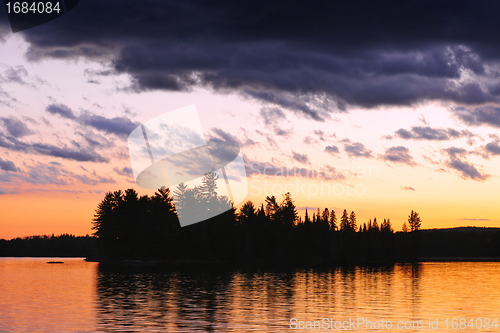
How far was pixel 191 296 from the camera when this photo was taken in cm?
5062

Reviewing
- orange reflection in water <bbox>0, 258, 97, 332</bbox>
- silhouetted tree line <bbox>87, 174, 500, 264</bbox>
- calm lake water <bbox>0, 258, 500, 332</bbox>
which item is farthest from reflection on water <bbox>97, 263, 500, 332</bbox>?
silhouetted tree line <bbox>87, 174, 500, 264</bbox>

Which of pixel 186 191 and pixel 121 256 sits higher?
pixel 186 191

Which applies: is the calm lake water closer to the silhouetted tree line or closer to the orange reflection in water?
the orange reflection in water

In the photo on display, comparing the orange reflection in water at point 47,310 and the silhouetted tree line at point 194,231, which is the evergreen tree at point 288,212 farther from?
the orange reflection in water at point 47,310

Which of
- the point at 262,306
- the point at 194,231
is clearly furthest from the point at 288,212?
the point at 262,306

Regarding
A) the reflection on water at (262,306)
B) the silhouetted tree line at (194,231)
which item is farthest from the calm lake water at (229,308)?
the silhouetted tree line at (194,231)

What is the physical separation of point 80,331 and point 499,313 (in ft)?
109

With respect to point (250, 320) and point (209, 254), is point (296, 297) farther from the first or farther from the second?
point (209, 254)

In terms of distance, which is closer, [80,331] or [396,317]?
[80,331]

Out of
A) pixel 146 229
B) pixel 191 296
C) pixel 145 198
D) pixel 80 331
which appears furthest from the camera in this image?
pixel 145 198

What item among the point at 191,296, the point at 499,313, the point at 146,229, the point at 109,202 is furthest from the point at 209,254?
the point at 499,313

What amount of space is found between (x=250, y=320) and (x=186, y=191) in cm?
12895

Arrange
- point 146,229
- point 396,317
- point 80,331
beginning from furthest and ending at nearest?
point 146,229 → point 396,317 → point 80,331

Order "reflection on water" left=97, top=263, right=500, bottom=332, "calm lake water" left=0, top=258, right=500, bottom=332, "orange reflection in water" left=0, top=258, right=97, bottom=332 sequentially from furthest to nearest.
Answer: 1. "reflection on water" left=97, top=263, right=500, bottom=332
2. "calm lake water" left=0, top=258, right=500, bottom=332
3. "orange reflection in water" left=0, top=258, right=97, bottom=332
